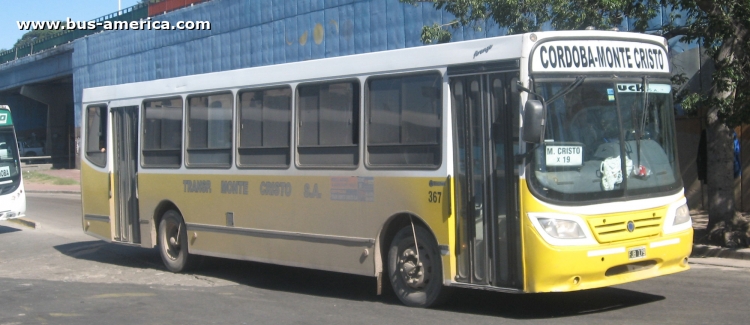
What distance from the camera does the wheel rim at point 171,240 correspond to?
12211 millimetres

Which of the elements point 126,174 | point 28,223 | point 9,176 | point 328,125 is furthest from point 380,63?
point 28,223

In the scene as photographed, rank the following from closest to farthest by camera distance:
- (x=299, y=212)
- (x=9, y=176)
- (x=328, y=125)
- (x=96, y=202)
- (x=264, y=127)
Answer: (x=328, y=125) < (x=299, y=212) < (x=264, y=127) < (x=96, y=202) < (x=9, y=176)

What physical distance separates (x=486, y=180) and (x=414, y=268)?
1.31 meters

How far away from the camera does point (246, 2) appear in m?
32.2

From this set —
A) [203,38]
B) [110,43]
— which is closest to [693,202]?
[203,38]

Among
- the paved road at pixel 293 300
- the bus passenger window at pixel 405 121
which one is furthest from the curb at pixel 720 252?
the bus passenger window at pixel 405 121

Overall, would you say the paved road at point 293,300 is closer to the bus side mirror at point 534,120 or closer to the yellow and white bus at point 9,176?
the bus side mirror at point 534,120

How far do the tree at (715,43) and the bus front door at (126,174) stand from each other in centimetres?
641

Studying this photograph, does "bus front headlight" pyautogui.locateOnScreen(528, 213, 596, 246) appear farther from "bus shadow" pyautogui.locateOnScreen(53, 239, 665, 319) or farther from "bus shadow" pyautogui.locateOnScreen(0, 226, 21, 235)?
"bus shadow" pyautogui.locateOnScreen(0, 226, 21, 235)

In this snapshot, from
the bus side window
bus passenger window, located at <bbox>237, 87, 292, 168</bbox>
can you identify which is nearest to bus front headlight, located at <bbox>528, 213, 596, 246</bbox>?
bus passenger window, located at <bbox>237, 87, 292, 168</bbox>

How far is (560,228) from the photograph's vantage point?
24.4ft

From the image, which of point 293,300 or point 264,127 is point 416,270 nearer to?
point 293,300

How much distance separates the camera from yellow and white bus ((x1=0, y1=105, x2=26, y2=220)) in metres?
19.3

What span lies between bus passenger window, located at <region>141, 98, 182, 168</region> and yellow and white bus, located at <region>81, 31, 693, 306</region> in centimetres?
130
